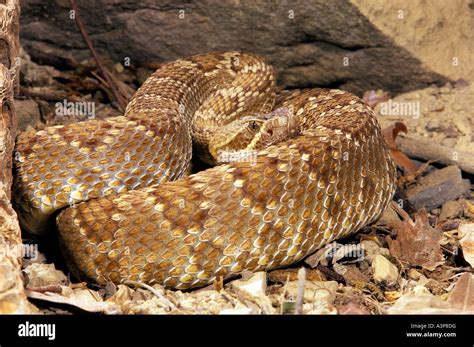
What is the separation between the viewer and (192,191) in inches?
272

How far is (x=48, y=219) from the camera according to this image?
754cm

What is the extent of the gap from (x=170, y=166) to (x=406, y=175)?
2953mm

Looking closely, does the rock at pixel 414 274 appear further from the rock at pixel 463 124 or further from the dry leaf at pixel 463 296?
the rock at pixel 463 124

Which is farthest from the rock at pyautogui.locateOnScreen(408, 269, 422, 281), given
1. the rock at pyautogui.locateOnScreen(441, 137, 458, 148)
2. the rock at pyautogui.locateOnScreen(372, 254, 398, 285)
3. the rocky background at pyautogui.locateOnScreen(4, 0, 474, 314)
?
the rock at pyautogui.locateOnScreen(441, 137, 458, 148)

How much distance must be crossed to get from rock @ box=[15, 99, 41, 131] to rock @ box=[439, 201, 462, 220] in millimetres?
4944

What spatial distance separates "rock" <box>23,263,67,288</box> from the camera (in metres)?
6.93

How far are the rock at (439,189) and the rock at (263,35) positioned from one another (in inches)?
61.3

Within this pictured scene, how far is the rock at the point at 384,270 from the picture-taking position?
718cm

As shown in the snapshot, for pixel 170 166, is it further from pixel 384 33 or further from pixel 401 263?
pixel 384 33

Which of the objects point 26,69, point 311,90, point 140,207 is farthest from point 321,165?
point 26,69

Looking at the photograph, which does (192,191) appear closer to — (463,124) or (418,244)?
(418,244)

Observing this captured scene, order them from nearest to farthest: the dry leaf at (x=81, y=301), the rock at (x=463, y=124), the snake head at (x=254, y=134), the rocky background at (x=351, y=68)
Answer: the dry leaf at (x=81, y=301), the rocky background at (x=351, y=68), the snake head at (x=254, y=134), the rock at (x=463, y=124)

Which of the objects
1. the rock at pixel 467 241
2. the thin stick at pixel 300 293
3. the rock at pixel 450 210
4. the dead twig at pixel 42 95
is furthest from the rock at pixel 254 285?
the dead twig at pixel 42 95

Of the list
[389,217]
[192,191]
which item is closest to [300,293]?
[192,191]
